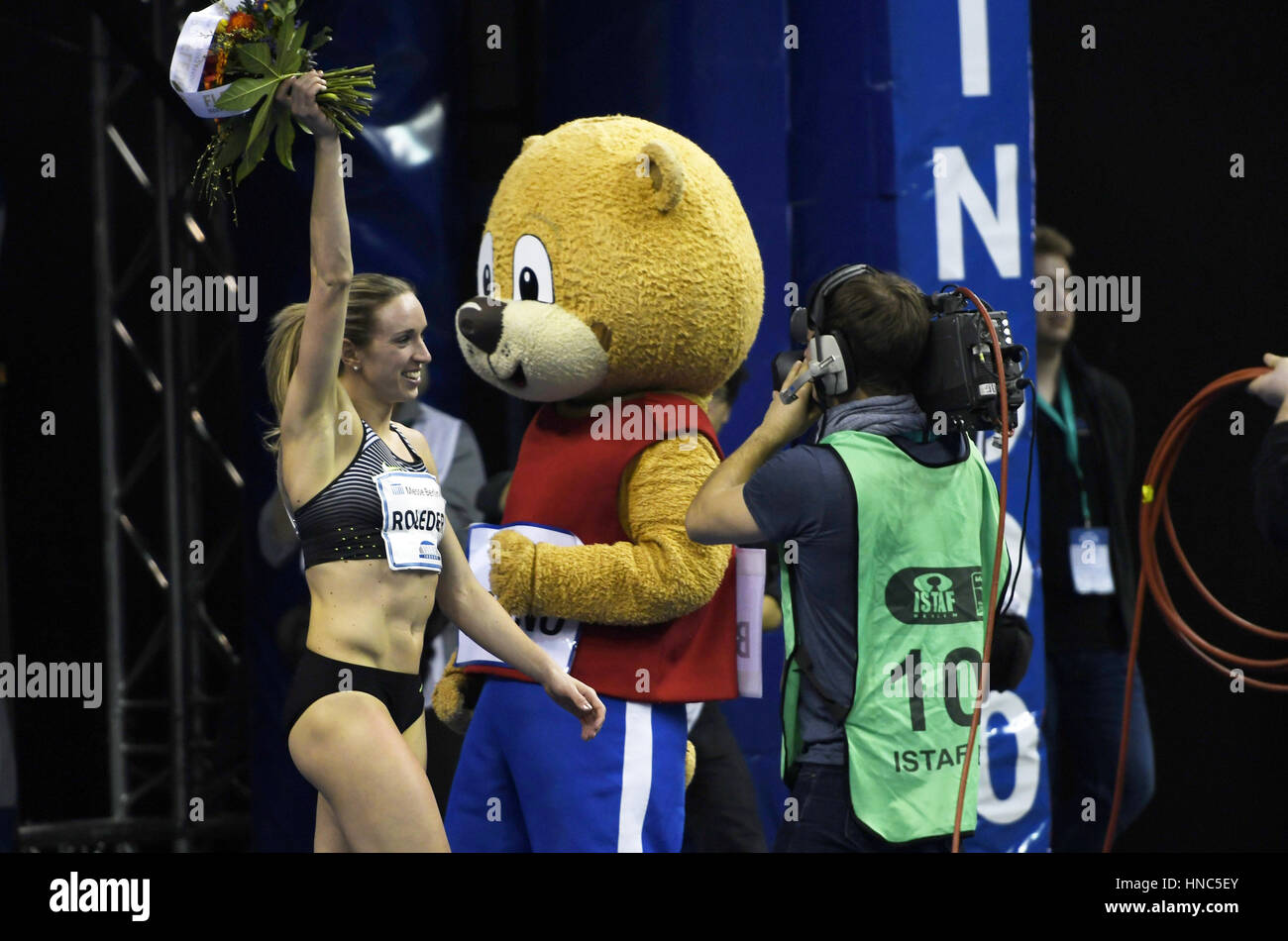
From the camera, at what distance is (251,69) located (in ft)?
8.45

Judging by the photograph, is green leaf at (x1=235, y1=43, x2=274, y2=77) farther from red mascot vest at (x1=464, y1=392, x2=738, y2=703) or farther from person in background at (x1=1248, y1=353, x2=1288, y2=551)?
person in background at (x1=1248, y1=353, x2=1288, y2=551)

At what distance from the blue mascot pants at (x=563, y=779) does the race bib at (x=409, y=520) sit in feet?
1.50

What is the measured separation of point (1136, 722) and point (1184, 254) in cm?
152

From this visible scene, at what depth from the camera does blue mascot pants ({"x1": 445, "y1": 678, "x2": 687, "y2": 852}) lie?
3.04m

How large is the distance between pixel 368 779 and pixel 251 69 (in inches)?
47.1

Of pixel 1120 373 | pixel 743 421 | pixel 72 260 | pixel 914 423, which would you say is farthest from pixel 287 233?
pixel 1120 373

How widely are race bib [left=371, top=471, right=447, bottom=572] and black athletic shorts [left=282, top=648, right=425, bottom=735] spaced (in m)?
0.19

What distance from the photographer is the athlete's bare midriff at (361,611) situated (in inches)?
107

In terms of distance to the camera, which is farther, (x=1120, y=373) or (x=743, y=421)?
(x=1120, y=373)

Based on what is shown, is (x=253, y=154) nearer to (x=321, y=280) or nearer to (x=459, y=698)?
(x=321, y=280)

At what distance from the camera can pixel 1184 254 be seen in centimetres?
483

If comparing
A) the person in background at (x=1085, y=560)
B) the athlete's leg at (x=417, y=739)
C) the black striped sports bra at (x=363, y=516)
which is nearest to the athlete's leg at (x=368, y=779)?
the athlete's leg at (x=417, y=739)
